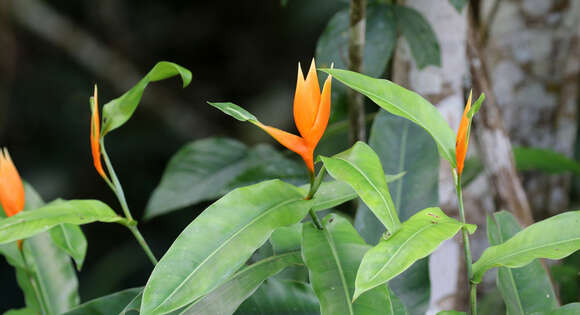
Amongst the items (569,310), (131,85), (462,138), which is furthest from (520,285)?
(131,85)

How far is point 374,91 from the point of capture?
1.58 feet

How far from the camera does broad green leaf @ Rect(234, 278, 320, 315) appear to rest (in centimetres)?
57

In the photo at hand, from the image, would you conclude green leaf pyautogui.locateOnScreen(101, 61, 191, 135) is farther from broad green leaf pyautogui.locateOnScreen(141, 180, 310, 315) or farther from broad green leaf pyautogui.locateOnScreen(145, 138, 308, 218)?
broad green leaf pyautogui.locateOnScreen(145, 138, 308, 218)

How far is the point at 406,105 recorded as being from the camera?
497 millimetres

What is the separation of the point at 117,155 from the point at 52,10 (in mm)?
592

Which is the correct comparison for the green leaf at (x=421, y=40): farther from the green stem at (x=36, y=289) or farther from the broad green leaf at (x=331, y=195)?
the green stem at (x=36, y=289)

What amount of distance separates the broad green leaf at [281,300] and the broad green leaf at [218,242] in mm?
128

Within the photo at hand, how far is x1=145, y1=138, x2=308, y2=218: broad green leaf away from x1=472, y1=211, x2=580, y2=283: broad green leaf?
487 millimetres

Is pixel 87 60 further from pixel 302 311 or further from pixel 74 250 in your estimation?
pixel 302 311

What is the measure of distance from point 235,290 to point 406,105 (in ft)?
0.75

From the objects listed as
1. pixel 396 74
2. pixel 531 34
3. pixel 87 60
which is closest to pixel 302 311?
pixel 396 74

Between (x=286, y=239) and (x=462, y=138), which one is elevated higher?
(x=462, y=138)

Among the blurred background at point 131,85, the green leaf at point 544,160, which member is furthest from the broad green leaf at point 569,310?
the blurred background at point 131,85

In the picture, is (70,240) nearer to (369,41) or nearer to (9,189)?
(9,189)
